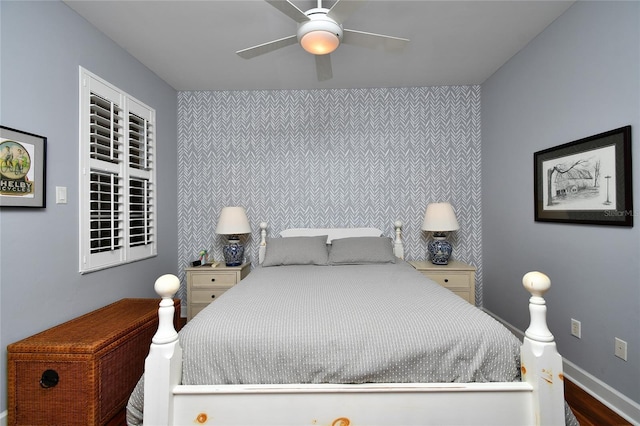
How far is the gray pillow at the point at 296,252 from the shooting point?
295cm

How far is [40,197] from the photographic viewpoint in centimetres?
188

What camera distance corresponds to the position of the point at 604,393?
193cm

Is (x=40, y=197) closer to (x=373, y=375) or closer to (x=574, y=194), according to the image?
(x=373, y=375)

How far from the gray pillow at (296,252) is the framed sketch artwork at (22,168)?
1.70m

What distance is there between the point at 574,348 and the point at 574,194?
1.07m

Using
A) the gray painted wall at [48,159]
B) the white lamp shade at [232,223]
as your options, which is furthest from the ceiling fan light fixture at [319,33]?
the white lamp shade at [232,223]

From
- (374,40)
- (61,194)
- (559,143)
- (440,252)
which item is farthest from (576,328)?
(61,194)

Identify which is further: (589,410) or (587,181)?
(587,181)

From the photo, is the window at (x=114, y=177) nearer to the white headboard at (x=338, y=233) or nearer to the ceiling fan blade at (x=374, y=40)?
the white headboard at (x=338, y=233)

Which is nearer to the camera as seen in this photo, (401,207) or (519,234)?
(519,234)

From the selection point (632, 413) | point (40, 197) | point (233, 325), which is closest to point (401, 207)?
point (632, 413)

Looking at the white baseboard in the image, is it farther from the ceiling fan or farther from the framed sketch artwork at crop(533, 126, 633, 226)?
the ceiling fan

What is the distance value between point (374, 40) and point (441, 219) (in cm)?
184

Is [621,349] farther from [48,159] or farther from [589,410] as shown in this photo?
[48,159]
